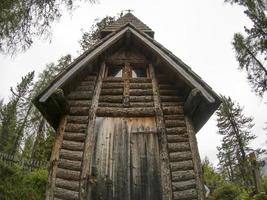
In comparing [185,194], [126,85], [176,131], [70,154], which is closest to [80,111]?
[70,154]

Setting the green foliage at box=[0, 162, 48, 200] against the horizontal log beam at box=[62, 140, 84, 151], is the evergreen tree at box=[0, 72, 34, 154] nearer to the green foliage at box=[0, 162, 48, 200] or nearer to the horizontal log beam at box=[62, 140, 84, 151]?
the green foliage at box=[0, 162, 48, 200]

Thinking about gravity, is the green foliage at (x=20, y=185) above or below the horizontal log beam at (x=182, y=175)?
above

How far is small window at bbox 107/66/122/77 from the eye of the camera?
30.5 ft

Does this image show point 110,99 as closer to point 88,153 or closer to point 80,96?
point 80,96

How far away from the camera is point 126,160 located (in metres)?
7.19

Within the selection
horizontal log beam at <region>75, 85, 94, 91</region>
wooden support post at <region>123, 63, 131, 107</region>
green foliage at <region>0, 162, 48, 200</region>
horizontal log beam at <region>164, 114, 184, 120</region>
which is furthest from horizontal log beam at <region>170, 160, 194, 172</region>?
green foliage at <region>0, 162, 48, 200</region>

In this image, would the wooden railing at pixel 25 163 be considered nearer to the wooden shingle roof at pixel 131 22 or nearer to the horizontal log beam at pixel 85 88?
the wooden shingle roof at pixel 131 22

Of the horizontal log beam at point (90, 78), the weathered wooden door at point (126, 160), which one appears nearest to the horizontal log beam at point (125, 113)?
the weathered wooden door at point (126, 160)

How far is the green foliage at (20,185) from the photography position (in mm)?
16031

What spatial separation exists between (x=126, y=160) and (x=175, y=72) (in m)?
2.95

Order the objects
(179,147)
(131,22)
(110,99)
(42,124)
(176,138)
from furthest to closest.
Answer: (42,124) → (131,22) → (110,99) → (176,138) → (179,147)

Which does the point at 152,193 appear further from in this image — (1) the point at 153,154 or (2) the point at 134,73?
(2) the point at 134,73

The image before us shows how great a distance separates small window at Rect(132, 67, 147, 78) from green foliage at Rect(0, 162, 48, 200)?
11106 mm

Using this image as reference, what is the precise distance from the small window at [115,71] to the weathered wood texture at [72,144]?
87 cm
